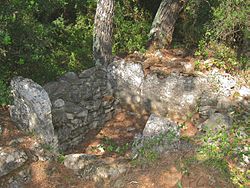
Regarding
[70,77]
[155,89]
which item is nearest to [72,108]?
[70,77]

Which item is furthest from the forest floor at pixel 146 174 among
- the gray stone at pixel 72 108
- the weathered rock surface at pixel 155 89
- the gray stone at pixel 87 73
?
the gray stone at pixel 87 73

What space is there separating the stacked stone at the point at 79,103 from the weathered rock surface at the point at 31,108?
0.77 meters

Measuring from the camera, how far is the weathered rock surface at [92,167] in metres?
5.95

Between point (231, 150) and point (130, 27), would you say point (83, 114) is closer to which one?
point (231, 150)

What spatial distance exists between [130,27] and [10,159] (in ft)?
19.2

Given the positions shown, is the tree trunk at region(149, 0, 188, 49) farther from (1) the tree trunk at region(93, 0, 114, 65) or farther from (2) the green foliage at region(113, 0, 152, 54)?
(1) the tree trunk at region(93, 0, 114, 65)

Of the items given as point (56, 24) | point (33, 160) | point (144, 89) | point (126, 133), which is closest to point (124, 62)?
point (144, 89)

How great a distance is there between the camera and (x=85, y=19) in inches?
422

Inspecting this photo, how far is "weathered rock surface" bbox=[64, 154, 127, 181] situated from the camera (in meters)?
5.95

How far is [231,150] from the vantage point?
21.1 ft

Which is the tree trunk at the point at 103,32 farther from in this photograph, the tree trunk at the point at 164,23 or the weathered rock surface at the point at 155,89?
the tree trunk at the point at 164,23

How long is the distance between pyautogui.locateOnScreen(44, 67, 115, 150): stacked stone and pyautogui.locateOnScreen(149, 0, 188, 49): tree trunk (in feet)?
6.75

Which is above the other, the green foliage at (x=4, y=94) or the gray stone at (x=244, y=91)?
the gray stone at (x=244, y=91)

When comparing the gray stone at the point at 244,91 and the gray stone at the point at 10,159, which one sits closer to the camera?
the gray stone at the point at 10,159
